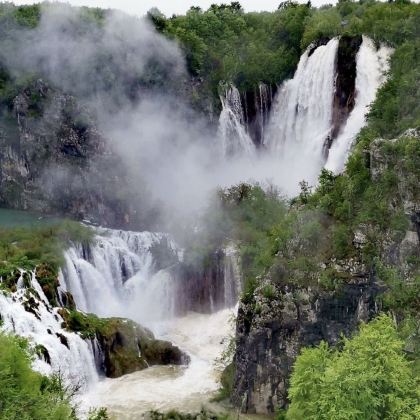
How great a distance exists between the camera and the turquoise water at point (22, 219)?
48.2 metres

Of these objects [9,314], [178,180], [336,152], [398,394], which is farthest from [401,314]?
[178,180]

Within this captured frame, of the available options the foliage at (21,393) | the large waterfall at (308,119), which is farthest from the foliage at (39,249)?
the large waterfall at (308,119)

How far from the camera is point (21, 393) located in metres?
17.2

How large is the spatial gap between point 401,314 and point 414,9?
3255cm

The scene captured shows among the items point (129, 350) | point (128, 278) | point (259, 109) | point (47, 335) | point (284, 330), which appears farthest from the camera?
point (259, 109)

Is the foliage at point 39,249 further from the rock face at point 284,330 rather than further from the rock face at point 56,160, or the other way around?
the rock face at point 56,160

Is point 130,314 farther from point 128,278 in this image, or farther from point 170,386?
point 170,386

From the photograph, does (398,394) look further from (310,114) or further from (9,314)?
(310,114)

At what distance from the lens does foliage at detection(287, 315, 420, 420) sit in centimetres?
1798

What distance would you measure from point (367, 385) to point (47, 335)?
17.1 metres

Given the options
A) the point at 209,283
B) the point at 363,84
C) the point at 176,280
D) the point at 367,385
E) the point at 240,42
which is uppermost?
the point at 240,42

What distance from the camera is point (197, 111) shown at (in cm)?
5688

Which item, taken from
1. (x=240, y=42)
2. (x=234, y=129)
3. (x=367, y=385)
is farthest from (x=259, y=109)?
(x=367, y=385)

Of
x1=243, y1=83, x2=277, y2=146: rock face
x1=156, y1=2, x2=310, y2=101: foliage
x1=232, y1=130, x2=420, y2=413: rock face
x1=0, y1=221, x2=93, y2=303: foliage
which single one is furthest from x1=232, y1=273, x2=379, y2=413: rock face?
x1=156, y1=2, x2=310, y2=101: foliage
